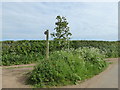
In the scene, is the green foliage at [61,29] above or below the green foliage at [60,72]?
above

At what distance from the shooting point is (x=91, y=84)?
198 inches

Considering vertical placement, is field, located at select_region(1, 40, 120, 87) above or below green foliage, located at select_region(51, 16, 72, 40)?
below

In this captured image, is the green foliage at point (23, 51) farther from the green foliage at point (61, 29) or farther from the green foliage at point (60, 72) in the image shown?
the green foliage at point (60, 72)

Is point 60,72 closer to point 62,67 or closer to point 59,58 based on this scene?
point 62,67

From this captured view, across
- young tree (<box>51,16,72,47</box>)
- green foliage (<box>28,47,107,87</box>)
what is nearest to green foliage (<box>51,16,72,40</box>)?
young tree (<box>51,16,72,47</box>)

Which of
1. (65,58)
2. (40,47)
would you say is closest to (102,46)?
(40,47)

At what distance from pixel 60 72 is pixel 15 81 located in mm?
1744

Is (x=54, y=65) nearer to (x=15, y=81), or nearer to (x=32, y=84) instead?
(x=32, y=84)

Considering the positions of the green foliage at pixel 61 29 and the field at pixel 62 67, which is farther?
the green foliage at pixel 61 29

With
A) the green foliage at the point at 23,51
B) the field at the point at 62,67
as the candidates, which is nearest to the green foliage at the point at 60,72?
the field at the point at 62,67

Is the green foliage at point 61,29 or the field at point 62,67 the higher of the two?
the green foliage at point 61,29

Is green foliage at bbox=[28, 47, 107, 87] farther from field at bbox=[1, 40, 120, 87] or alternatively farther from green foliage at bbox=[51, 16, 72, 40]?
green foliage at bbox=[51, 16, 72, 40]

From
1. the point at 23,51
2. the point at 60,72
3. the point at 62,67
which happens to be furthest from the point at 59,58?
the point at 23,51

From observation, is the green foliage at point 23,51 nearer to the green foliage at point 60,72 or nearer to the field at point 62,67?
the field at point 62,67
